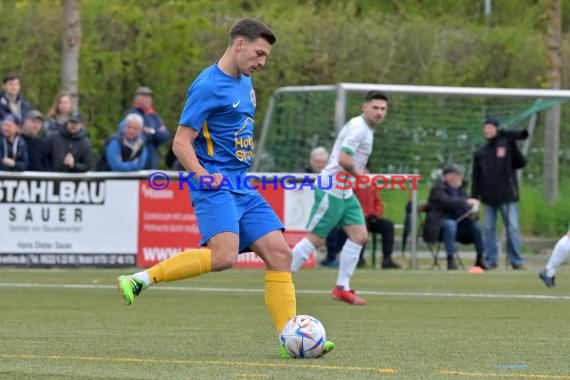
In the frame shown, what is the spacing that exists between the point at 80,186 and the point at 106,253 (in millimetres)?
907

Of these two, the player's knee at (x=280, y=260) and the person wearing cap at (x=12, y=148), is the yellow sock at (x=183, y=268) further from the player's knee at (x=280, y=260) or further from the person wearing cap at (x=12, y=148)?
the person wearing cap at (x=12, y=148)

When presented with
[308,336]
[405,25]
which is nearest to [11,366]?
[308,336]

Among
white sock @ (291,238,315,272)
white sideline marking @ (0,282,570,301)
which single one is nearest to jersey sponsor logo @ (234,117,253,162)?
white sock @ (291,238,315,272)

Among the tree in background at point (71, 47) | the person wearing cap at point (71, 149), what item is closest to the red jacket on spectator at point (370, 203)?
the person wearing cap at point (71, 149)

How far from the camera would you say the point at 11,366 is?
751 centimetres

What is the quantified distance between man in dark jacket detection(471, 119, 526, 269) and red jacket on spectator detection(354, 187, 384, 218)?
1.34 meters

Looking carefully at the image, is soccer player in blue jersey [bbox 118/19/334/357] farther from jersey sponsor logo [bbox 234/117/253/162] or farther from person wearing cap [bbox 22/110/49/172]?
person wearing cap [bbox 22/110/49/172]

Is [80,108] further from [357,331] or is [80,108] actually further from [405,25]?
[357,331]

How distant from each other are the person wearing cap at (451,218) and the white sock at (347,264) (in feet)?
21.7

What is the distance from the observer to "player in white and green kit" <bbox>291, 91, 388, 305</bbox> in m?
13.3

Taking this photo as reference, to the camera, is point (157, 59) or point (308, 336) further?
point (157, 59)

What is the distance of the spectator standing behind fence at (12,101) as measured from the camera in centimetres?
1873

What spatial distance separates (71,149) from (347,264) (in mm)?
6598

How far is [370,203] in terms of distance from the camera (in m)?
20.2
